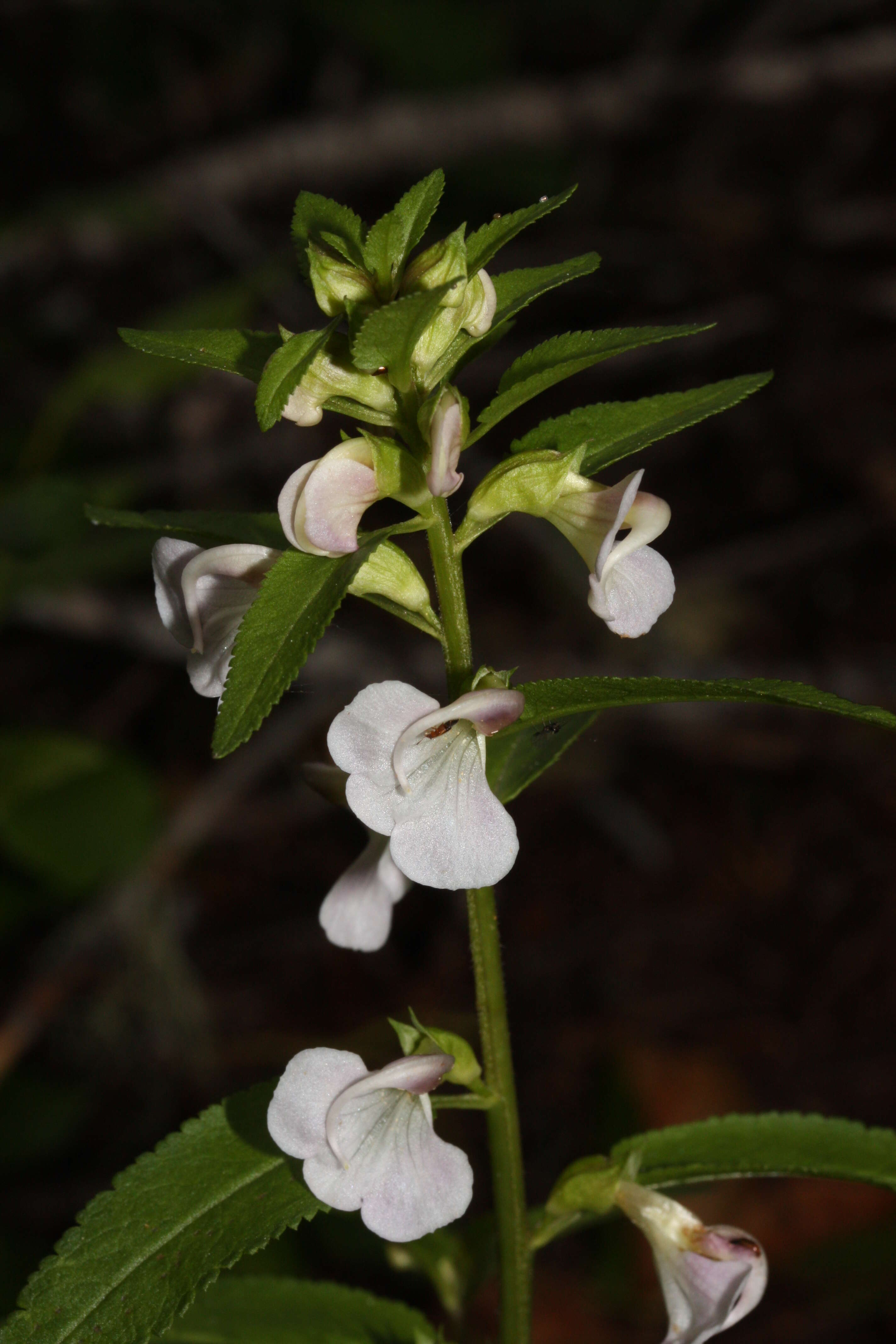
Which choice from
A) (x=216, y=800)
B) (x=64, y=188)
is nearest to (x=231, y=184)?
(x=64, y=188)

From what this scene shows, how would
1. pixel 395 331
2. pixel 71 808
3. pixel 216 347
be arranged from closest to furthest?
pixel 395 331
pixel 216 347
pixel 71 808

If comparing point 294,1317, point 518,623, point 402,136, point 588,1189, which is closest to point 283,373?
point 588,1189

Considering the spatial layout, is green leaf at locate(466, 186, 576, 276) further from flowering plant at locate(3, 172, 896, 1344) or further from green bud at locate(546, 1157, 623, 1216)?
green bud at locate(546, 1157, 623, 1216)

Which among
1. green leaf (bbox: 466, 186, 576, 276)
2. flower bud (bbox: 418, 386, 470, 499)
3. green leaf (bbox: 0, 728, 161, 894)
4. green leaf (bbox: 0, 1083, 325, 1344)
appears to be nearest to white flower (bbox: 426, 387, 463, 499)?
flower bud (bbox: 418, 386, 470, 499)

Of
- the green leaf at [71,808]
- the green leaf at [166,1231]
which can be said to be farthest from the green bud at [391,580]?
the green leaf at [71,808]

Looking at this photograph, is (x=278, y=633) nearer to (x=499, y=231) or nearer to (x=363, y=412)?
(x=363, y=412)

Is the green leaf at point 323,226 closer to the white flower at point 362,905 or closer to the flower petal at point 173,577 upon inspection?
the flower petal at point 173,577

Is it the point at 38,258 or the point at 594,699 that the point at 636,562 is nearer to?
the point at 594,699
